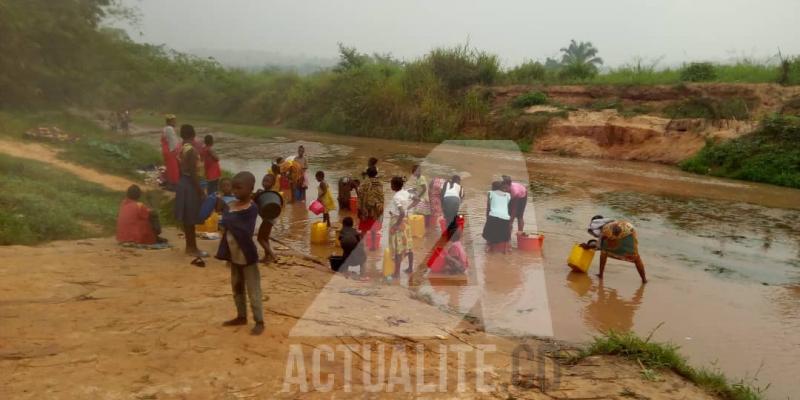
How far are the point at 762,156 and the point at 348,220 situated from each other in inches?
634

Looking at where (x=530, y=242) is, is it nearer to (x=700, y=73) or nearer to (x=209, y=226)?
(x=209, y=226)

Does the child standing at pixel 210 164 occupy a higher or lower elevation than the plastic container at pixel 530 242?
higher

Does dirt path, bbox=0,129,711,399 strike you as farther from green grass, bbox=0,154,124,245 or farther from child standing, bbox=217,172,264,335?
green grass, bbox=0,154,124,245

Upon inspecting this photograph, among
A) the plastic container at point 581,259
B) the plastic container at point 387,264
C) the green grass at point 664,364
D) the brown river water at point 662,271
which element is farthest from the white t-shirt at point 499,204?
the green grass at point 664,364

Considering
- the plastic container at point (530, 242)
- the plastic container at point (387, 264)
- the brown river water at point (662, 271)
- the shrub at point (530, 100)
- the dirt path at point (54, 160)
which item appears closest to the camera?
the brown river water at point (662, 271)

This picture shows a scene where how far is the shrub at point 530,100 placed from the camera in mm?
26969

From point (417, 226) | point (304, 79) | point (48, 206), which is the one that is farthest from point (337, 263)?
point (304, 79)

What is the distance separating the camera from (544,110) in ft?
85.9

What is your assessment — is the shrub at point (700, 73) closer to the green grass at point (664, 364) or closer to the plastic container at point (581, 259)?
the plastic container at point (581, 259)

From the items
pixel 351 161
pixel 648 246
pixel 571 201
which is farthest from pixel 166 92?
pixel 648 246

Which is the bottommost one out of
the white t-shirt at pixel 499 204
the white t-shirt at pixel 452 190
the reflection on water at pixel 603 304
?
the reflection on water at pixel 603 304

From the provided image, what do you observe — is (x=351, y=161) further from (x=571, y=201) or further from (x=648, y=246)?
(x=648, y=246)

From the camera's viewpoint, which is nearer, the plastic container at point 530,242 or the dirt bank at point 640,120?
the plastic container at point 530,242

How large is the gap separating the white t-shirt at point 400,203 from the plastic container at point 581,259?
8.26 feet
